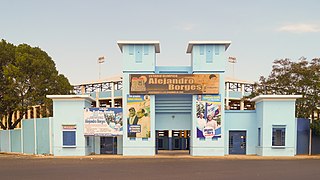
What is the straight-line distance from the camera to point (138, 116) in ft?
83.1

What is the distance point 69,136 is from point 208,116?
1045 cm

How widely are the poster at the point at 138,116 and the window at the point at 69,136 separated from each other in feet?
13.6

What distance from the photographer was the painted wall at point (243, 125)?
2617 centimetres

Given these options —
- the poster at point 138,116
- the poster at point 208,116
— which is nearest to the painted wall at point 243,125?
the poster at point 208,116

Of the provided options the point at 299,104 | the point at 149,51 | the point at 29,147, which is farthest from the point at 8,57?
the point at 299,104

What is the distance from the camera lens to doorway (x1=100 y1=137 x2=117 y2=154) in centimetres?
2686

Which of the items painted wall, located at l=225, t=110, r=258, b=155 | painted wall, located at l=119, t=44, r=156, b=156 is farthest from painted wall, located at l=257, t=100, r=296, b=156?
painted wall, located at l=119, t=44, r=156, b=156

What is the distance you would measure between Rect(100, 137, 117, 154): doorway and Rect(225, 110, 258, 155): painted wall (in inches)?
345

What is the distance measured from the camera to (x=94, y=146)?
2709cm

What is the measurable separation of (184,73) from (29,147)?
1387cm

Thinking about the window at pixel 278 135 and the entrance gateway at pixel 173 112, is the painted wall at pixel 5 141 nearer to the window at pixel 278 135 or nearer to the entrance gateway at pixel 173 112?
the entrance gateway at pixel 173 112

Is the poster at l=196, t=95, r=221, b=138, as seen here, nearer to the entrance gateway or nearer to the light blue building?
the light blue building

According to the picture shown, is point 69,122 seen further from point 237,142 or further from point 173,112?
point 237,142

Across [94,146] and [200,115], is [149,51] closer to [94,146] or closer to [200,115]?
[200,115]
